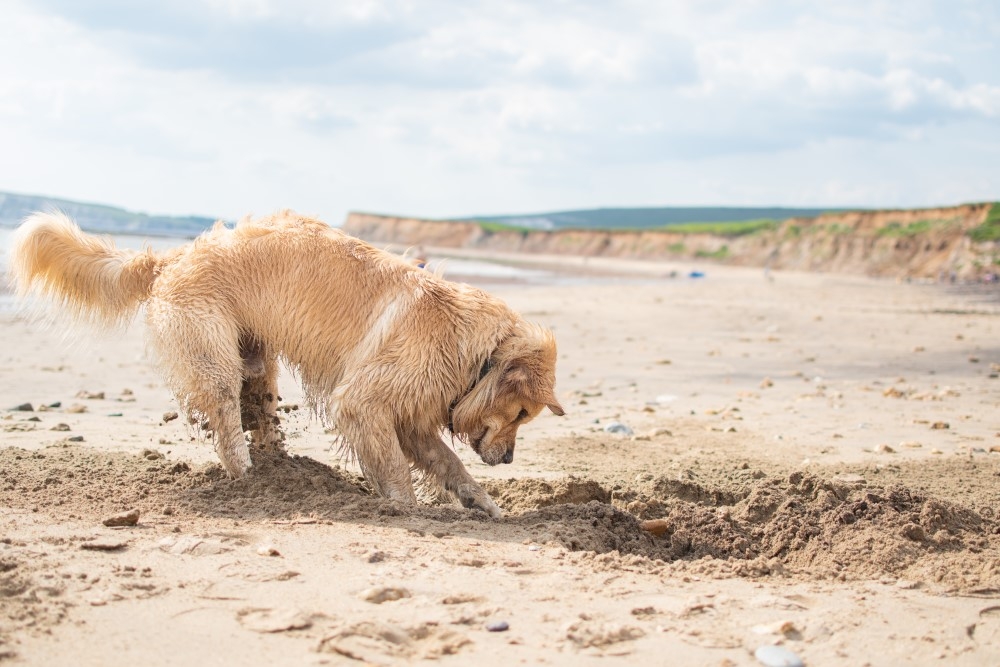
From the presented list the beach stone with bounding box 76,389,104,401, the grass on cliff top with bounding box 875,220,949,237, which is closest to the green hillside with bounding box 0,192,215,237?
the grass on cliff top with bounding box 875,220,949,237

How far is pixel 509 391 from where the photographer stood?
6387 mm

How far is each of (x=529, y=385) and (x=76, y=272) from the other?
3.36m

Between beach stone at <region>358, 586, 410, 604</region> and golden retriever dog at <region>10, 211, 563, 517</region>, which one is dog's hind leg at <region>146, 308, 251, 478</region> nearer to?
golden retriever dog at <region>10, 211, 563, 517</region>

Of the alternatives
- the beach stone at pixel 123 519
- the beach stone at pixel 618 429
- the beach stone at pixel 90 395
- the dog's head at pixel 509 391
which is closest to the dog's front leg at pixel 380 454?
the dog's head at pixel 509 391

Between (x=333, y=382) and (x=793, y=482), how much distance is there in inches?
131

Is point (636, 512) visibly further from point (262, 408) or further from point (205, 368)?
point (205, 368)

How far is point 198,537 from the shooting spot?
5.07m

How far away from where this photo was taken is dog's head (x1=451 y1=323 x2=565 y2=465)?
638 centimetres

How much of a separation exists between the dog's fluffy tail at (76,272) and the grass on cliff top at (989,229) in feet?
152

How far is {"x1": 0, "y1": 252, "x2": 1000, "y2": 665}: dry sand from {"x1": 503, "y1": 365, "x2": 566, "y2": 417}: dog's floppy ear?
712 millimetres

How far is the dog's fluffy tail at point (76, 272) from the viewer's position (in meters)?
6.78

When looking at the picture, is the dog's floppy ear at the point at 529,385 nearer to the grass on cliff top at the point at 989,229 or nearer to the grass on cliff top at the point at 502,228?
the grass on cliff top at the point at 989,229

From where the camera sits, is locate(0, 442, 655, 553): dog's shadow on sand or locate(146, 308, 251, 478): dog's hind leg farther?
locate(146, 308, 251, 478): dog's hind leg

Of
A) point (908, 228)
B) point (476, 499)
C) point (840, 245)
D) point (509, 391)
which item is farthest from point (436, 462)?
point (840, 245)
